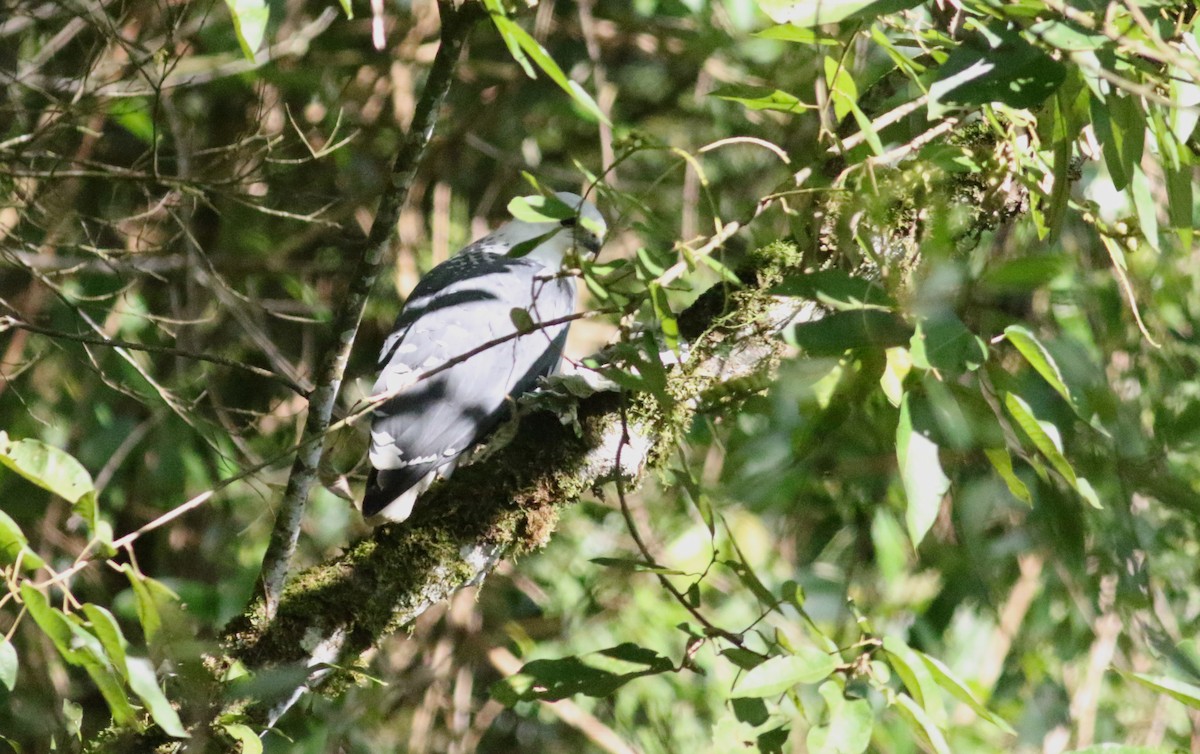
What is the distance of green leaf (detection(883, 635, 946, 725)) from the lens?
1.34 m

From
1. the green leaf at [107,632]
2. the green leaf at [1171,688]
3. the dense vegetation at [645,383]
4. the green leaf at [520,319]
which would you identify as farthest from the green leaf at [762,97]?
the green leaf at [107,632]

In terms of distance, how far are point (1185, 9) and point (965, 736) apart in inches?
93.8

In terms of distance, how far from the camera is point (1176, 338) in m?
2.31

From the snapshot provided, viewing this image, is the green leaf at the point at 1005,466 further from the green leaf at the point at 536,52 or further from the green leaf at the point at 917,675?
the green leaf at the point at 536,52

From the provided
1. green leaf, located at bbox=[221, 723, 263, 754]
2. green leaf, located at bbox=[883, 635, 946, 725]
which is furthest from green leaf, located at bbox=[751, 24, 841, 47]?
green leaf, located at bbox=[221, 723, 263, 754]

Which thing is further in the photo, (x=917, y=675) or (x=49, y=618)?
(x=917, y=675)

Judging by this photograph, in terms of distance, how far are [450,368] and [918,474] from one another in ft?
4.87

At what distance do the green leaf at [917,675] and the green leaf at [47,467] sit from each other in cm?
93

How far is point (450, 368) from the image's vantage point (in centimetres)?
256

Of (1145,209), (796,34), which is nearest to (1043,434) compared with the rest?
(1145,209)

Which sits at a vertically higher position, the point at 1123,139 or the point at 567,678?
the point at 1123,139

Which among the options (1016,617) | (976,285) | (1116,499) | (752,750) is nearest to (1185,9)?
(976,285)

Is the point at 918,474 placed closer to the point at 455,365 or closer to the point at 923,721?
the point at 923,721

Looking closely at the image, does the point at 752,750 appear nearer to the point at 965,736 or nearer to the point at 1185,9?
the point at 1185,9
